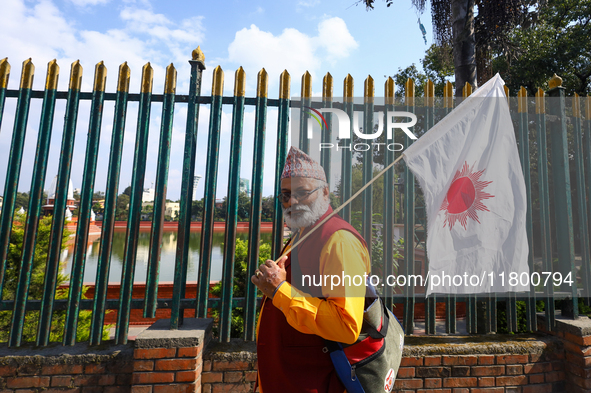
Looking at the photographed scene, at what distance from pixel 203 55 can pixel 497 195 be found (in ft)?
9.09

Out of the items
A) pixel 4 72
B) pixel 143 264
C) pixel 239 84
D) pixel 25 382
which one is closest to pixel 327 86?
pixel 239 84

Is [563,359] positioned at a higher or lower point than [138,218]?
lower

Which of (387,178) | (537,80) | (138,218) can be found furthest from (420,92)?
(138,218)

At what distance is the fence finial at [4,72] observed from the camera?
2.93 m

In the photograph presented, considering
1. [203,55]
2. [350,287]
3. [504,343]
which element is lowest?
[504,343]

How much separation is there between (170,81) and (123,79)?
422 mm

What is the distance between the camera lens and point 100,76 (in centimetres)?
297

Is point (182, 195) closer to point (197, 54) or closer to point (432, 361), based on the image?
point (197, 54)

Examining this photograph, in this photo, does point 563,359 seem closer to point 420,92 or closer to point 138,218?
point 138,218

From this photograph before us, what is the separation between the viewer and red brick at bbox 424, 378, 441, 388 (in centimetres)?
284

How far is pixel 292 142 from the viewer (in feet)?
9.57

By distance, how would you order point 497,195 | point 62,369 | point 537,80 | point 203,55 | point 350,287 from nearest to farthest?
point 350,287 → point 497,195 → point 62,369 → point 203,55 → point 537,80

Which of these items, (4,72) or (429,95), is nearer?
(4,72)

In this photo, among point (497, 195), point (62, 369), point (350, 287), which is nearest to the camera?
point (350, 287)
